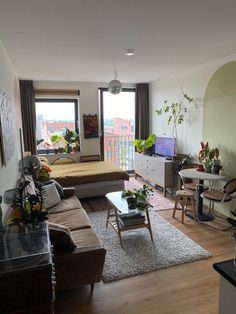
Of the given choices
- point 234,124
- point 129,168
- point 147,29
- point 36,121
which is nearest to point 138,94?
point 129,168

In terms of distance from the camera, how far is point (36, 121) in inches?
223

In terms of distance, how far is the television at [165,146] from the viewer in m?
5.00

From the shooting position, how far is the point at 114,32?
2551 millimetres

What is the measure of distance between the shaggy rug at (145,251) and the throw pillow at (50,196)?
708mm

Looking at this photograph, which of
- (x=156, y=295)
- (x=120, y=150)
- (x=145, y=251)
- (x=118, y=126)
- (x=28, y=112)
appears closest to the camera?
(x=156, y=295)

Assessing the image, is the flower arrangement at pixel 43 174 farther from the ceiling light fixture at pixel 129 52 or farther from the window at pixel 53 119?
the ceiling light fixture at pixel 129 52

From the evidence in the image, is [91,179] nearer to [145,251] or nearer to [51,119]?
[145,251]

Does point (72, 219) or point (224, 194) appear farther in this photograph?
point (224, 194)

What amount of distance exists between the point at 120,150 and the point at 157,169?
6.26ft

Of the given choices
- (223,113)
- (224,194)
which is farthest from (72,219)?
(223,113)

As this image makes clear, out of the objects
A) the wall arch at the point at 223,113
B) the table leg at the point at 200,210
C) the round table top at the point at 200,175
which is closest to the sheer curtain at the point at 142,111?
the wall arch at the point at 223,113

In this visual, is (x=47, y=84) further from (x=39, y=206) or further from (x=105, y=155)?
(x=39, y=206)

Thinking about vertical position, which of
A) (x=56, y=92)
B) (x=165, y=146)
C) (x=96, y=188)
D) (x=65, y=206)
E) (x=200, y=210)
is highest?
(x=56, y=92)

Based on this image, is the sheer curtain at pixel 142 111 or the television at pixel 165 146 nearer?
the television at pixel 165 146
